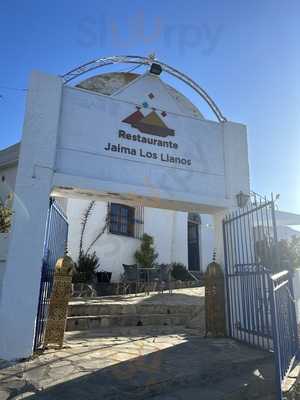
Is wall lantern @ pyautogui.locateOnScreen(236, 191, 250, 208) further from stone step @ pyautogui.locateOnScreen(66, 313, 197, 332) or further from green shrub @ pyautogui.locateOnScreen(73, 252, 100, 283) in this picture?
green shrub @ pyautogui.locateOnScreen(73, 252, 100, 283)

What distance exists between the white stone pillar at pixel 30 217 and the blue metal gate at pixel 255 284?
308 cm

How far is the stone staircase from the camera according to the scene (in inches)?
255

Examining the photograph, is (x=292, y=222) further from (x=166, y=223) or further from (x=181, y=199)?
(x=181, y=199)

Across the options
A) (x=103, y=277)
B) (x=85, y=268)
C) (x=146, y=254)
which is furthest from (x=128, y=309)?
(x=146, y=254)

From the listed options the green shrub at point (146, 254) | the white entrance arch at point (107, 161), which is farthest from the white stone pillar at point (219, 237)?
the green shrub at point (146, 254)

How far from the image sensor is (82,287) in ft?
32.1

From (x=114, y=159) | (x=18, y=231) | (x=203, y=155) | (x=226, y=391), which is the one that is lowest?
(x=226, y=391)

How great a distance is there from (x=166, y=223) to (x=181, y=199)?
29.7 feet

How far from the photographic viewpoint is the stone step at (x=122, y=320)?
6.32 meters

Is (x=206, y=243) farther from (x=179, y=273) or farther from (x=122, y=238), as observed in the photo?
(x=122, y=238)

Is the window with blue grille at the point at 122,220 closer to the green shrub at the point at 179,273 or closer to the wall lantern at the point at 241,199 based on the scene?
the green shrub at the point at 179,273

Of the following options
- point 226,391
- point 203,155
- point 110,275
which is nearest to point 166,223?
point 110,275

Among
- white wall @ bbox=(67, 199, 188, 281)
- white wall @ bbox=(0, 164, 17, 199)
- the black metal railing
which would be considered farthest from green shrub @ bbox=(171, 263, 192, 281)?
the black metal railing

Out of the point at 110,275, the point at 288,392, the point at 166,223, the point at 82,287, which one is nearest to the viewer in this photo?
the point at 288,392
